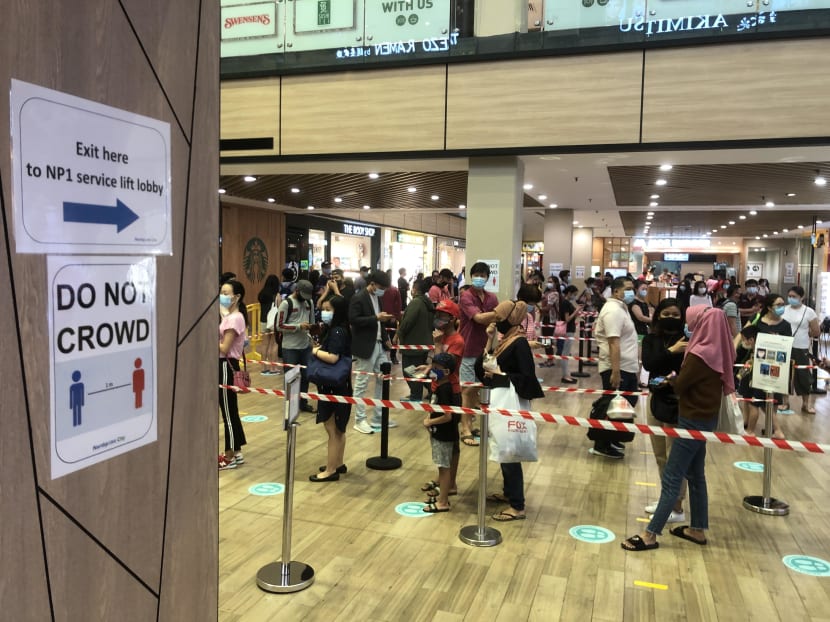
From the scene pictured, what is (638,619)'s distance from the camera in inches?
134

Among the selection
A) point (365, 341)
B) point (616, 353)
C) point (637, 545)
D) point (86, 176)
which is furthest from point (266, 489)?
point (86, 176)

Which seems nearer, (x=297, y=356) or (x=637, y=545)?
(x=637, y=545)

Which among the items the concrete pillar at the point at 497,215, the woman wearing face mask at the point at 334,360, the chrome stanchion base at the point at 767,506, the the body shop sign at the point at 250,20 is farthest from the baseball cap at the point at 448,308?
the the body shop sign at the point at 250,20

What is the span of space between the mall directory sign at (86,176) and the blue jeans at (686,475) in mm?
3592

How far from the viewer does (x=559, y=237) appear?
1584cm

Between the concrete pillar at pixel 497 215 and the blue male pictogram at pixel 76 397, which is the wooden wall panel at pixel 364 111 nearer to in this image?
the concrete pillar at pixel 497 215

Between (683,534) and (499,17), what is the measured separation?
6.25 metres

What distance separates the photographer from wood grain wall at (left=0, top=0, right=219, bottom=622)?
4.47 ft

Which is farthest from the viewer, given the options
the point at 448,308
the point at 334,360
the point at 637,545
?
the point at 448,308

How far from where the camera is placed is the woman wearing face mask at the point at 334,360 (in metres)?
5.18

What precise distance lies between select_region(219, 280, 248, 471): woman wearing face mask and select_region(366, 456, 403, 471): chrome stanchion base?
47.8 inches

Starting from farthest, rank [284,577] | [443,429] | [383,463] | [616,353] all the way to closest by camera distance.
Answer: [616,353]
[383,463]
[443,429]
[284,577]

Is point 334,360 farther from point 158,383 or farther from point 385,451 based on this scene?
point 158,383

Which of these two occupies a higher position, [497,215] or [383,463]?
[497,215]
